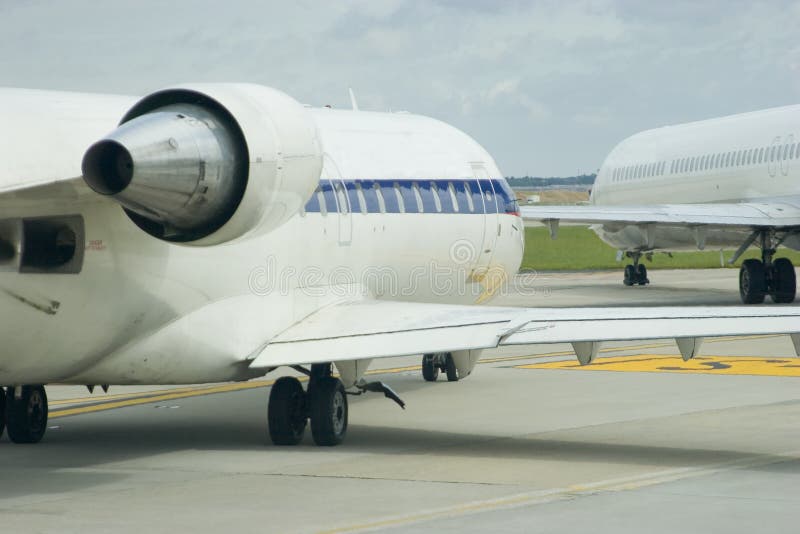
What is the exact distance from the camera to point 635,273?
4125 cm

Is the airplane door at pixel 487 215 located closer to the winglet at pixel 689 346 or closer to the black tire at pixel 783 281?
the winglet at pixel 689 346

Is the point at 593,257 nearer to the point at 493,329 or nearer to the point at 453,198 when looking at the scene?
the point at 453,198

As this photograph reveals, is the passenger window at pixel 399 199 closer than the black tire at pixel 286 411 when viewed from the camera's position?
No

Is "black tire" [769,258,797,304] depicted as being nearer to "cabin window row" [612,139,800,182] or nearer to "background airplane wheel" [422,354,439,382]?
"cabin window row" [612,139,800,182]

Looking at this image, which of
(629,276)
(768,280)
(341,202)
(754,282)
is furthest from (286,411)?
(629,276)

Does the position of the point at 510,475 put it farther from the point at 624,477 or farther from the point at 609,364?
the point at 609,364

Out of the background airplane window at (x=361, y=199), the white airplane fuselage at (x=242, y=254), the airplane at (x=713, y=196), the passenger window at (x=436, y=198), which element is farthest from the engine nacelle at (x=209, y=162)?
the airplane at (x=713, y=196)

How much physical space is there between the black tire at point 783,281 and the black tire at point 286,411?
2007 centimetres

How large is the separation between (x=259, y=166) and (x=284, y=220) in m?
0.61

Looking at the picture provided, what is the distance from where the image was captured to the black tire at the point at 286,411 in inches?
536

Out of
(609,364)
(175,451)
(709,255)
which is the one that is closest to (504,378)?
(609,364)

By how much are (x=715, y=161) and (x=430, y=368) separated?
1796 cm

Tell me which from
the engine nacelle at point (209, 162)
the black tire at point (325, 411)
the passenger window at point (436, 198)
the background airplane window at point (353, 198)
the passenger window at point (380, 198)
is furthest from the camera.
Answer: the passenger window at point (436, 198)

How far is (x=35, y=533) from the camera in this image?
9.54m
